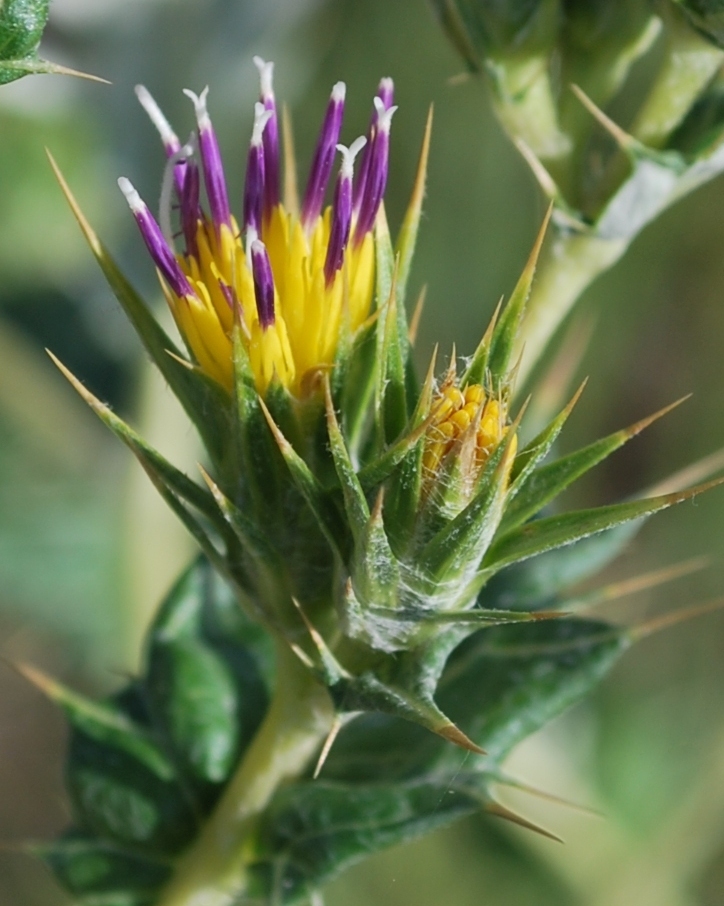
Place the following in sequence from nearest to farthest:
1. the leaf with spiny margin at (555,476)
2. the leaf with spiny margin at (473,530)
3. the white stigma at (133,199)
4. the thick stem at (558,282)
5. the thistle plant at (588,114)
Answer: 1. the leaf with spiny margin at (473,530)
2. the leaf with spiny margin at (555,476)
3. the white stigma at (133,199)
4. the thistle plant at (588,114)
5. the thick stem at (558,282)

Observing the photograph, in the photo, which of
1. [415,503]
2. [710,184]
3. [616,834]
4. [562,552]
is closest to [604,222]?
[562,552]

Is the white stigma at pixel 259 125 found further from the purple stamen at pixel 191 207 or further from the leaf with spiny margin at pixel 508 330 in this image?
the leaf with spiny margin at pixel 508 330

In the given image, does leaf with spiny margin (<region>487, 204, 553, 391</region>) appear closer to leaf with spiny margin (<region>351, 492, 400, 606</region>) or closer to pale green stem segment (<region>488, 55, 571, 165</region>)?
leaf with spiny margin (<region>351, 492, 400, 606</region>)

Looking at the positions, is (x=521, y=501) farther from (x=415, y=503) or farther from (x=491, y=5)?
(x=491, y=5)

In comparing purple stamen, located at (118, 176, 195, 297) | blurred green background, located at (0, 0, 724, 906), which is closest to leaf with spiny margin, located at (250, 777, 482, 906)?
purple stamen, located at (118, 176, 195, 297)

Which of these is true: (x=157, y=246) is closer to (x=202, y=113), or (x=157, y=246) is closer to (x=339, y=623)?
(x=202, y=113)

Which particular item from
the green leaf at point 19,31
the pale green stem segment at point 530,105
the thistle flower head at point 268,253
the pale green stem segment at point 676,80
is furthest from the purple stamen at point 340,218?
the pale green stem segment at point 676,80

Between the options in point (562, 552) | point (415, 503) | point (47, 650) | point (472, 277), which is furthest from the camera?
point (472, 277)
